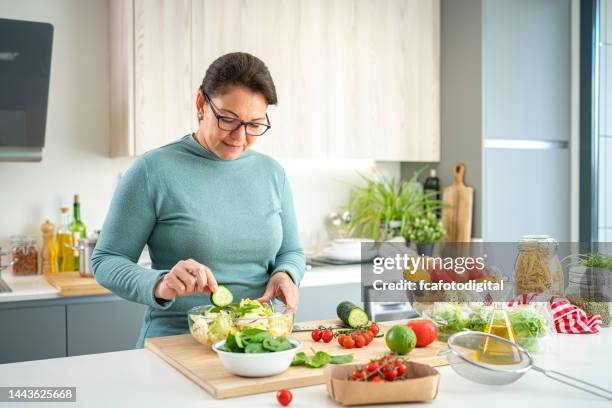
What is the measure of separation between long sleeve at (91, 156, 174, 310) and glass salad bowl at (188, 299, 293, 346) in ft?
0.78

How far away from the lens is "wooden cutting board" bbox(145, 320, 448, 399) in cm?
135

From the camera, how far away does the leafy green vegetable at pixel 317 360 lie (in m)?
1.47

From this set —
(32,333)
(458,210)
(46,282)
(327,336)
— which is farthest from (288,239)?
(458,210)

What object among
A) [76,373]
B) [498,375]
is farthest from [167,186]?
[498,375]

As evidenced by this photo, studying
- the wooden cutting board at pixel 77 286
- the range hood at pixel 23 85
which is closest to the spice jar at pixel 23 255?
the wooden cutting board at pixel 77 286

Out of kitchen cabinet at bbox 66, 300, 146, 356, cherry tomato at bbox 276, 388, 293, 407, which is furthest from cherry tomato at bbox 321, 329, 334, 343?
kitchen cabinet at bbox 66, 300, 146, 356

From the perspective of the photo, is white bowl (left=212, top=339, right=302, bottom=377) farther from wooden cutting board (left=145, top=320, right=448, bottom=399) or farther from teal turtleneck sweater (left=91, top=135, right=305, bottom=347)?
teal turtleneck sweater (left=91, top=135, right=305, bottom=347)

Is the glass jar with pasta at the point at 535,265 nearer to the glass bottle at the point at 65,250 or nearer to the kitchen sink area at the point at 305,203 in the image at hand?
the kitchen sink area at the point at 305,203

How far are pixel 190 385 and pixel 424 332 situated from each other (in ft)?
2.00

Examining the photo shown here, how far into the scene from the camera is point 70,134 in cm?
333

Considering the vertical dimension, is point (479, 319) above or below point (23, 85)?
below

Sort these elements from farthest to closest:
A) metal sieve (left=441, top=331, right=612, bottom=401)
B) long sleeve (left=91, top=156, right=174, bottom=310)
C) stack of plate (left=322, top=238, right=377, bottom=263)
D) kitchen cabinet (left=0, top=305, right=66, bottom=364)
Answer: stack of plate (left=322, top=238, right=377, bottom=263) → kitchen cabinet (left=0, top=305, right=66, bottom=364) → long sleeve (left=91, top=156, right=174, bottom=310) → metal sieve (left=441, top=331, right=612, bottom=401)

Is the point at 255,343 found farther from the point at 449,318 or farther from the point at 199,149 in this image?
the point at 199,149

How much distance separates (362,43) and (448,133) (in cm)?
75
